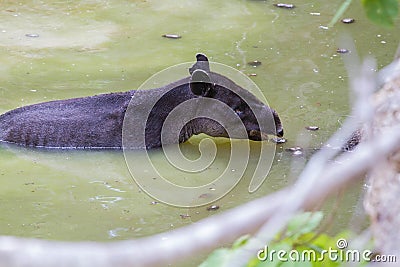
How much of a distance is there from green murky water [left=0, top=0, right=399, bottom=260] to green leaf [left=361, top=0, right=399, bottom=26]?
2.96 meters

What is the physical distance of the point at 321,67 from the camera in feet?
25.0

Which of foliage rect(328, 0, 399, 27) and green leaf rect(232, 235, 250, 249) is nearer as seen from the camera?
green leaf rect(232, 235, 250, 249)

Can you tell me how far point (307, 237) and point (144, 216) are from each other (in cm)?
317

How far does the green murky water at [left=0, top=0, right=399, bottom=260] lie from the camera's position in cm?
504

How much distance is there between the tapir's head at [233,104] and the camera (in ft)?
19.8

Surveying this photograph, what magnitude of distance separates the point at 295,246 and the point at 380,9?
0.59m

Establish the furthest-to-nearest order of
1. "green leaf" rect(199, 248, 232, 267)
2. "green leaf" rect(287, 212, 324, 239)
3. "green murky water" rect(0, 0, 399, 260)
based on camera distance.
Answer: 1. "green murky water" rect(0, 0, 399, 260)
2. "green leaf" rect(287, 212, 324, 239)
3. "green leaf" rect(199, 248, 232, 267)

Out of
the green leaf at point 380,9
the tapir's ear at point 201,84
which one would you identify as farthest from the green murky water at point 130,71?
the green leaf at point 380,9

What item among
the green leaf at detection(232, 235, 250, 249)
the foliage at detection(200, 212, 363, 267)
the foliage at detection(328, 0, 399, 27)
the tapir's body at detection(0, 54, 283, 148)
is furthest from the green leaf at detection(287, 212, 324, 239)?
the tapir's body at detection(0, 54, 283, 148)

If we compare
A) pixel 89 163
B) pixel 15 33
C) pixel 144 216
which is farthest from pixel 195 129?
pixel 15 33

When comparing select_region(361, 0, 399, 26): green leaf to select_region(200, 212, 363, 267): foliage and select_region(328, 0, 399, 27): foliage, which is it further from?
select_region(200, 212, 363, 267): foliage

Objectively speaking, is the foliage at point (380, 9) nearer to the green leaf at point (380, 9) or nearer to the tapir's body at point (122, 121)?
the green leaf at point (380, 9)

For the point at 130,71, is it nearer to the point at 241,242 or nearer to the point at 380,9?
the point at 380,9

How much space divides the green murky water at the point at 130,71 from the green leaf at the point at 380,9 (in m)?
2.96
